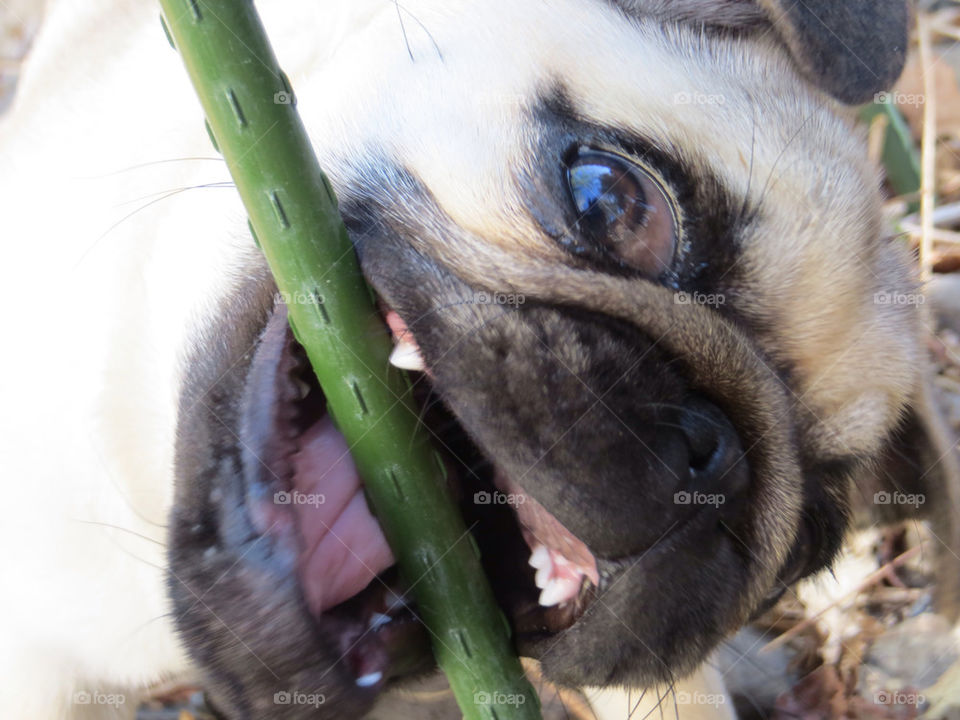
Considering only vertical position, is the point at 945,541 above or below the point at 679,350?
below

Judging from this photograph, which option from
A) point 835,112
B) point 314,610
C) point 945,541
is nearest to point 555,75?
point 835,112

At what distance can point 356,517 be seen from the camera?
1.81 meters

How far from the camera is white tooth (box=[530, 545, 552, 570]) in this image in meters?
1.86

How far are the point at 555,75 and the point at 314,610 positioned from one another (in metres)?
1.12

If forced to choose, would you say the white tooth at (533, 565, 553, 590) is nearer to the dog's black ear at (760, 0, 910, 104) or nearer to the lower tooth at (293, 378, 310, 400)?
the lower tooth at (293, 378, 310, 400)

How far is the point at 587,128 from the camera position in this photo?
71.7 inches

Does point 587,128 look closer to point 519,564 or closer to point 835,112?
point 835,112
